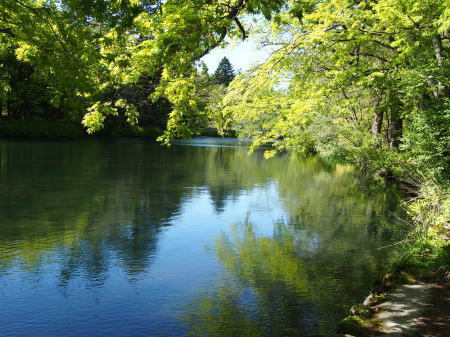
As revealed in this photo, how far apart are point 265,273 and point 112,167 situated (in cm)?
2139

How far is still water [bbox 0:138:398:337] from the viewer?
8086 mm

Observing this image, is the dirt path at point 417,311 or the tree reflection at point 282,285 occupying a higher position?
the dirt path at point 417,311

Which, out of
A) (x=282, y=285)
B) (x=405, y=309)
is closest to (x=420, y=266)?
(x=405, y=309)

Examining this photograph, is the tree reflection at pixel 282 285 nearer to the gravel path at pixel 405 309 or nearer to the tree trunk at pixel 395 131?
the gravel path at pixel 405 309

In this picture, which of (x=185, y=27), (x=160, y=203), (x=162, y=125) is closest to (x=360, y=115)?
(x=160, y=203)

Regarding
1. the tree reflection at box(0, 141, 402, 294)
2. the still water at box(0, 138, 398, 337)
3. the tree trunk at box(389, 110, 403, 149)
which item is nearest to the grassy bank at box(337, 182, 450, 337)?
the still water at box(0, 138, 398, 337)

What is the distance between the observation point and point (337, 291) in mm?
9398

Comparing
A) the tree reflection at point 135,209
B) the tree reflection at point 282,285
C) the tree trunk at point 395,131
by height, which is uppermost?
the tree trunk at point 395,131

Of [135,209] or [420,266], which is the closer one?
[420,266]

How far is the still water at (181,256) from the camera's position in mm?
8086

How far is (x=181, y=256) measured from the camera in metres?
11.9

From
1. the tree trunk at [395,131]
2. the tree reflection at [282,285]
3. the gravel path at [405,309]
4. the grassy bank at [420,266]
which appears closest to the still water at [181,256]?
the tree reflection at [282,285]

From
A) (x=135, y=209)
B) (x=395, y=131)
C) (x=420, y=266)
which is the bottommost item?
(x=135, y=209)

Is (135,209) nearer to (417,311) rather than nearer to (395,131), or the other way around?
(417,311)
